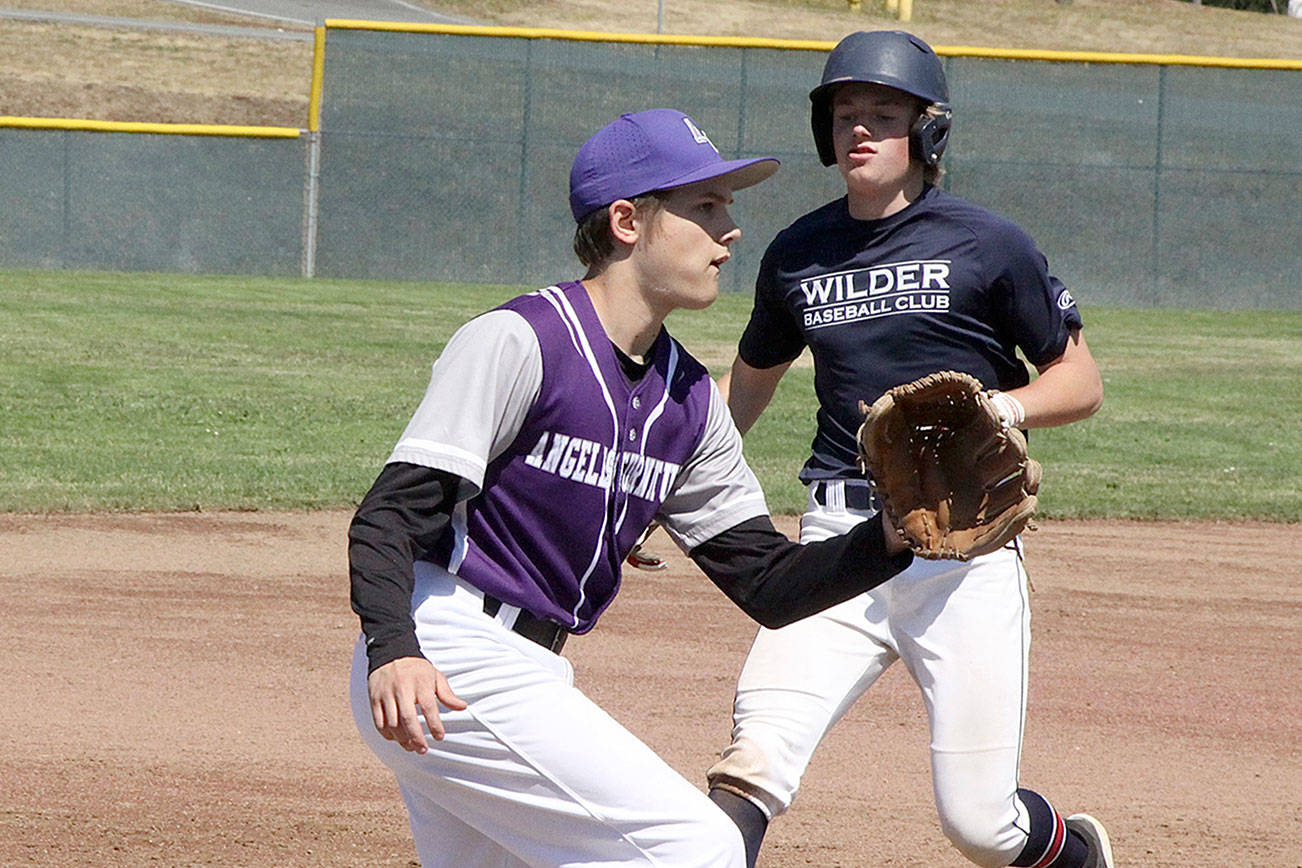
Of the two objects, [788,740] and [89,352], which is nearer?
[788,740]

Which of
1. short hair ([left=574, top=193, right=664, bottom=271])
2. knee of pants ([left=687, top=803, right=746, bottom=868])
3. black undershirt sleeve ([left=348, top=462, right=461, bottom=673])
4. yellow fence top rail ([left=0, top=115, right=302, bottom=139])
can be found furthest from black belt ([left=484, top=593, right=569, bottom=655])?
yellow fence top rail ([left=0, top=115, right=302, bottom=139])

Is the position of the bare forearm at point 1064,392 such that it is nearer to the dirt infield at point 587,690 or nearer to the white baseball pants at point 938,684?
the white baseball pants at point 938,684

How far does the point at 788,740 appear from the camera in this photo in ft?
11.3

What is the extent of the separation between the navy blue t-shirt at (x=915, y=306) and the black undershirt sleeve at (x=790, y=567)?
724 mm

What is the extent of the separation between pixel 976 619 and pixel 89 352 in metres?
10.4

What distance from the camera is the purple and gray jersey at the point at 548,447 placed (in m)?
2.54

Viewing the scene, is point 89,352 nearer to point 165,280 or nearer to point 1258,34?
point 165,280

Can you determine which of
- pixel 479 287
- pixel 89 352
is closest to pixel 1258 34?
pixel 479 287

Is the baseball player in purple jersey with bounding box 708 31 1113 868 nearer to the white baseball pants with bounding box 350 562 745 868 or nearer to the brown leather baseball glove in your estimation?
the brown leather baseball glove

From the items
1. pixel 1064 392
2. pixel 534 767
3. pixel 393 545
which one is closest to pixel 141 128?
pixel 1064 392

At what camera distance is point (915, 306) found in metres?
3.66

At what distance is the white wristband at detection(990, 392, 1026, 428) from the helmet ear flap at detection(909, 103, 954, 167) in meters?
0.62

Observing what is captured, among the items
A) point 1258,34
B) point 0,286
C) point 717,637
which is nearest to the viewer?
point 717,637

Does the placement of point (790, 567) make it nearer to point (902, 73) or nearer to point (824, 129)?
point (902, 73)
